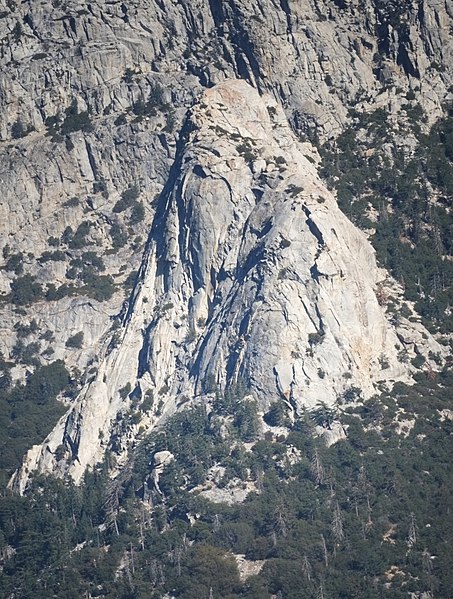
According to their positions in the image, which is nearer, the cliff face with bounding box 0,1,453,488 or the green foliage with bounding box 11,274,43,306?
the cliff face with bounding box 0,1,453,488

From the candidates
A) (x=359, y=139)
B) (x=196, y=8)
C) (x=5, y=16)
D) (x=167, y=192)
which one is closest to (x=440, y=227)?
(x=359, y=139)

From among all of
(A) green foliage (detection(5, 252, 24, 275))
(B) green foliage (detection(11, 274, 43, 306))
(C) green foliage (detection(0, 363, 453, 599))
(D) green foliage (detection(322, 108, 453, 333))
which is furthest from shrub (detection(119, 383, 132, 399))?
(D) green foliage (detection(322, 108, 453, 333))

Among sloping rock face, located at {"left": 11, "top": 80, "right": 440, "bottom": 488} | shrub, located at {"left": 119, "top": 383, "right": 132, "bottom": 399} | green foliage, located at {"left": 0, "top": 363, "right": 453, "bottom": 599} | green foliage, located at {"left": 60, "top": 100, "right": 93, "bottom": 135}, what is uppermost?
green foliage, located at {"left": 60, "top": 100, "right": 93, "bottom": 135}

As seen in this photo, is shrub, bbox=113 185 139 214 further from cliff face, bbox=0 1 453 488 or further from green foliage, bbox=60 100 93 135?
green foliage, bbox=60 100 93 135

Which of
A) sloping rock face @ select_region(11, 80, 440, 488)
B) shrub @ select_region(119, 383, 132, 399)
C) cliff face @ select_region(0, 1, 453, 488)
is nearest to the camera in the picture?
sloping rock face @ select_region(11, 80, 440, 488)

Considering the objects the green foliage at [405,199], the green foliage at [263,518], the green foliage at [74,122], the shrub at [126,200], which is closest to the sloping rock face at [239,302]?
the green foliage at [263,518]

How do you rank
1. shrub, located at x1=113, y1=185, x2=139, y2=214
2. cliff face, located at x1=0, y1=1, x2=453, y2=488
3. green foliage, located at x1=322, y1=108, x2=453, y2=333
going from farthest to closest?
shrub, located at x1=113, y1=185, x2=139, y2=214 < green foliage, located at x1=322, y1=108, x2=453, y2=333 < cliff face, located at x1=0, y1=1, x2=453, y2=488

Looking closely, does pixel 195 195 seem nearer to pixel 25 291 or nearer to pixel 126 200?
pixel 126 200
